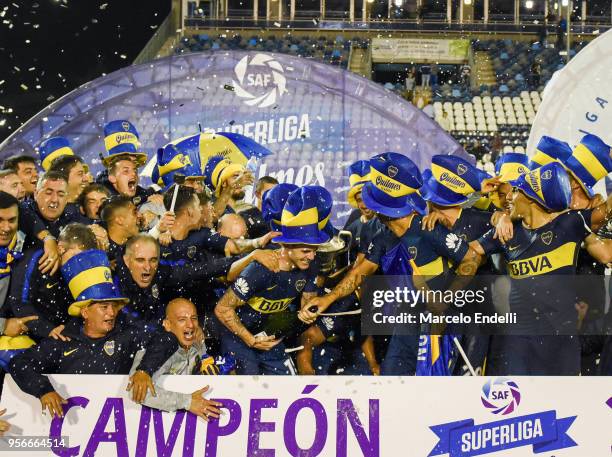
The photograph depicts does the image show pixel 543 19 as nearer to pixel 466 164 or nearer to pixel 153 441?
pixel 466 164

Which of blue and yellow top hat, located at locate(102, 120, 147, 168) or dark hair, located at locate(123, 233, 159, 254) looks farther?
blue and yellow top hat, located at locate(102, 120, 147, 168)

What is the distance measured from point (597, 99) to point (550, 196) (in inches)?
95.8

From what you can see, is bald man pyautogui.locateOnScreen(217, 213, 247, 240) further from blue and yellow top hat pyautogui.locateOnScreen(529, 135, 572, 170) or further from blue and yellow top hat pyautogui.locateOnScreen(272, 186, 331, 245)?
blue and yellow top hat pyautogui.locateOnScreen(529, 135, 572, 170)

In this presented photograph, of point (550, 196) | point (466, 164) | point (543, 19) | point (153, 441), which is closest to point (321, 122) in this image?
point (466, 164)

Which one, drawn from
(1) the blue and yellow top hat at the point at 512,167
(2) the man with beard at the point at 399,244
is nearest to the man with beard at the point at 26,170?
(2) the man with beard at the point at 399,244

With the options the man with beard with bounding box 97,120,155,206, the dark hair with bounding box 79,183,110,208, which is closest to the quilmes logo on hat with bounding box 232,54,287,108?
the man with beard with bounding box 97,120,155,206

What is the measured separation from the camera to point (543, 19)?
19.9 meters

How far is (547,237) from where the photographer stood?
179 inches

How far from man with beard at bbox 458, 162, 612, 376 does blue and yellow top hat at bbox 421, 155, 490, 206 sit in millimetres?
397

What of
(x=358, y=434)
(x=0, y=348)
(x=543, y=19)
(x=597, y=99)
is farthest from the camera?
(x=543, y=19)

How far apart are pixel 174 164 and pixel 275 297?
1577mm

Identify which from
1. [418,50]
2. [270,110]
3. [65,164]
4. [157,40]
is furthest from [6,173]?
[418,50]

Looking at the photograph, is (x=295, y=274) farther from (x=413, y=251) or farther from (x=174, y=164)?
(x=174, y=164)

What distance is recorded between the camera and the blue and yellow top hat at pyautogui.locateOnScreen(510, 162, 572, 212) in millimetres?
4457
